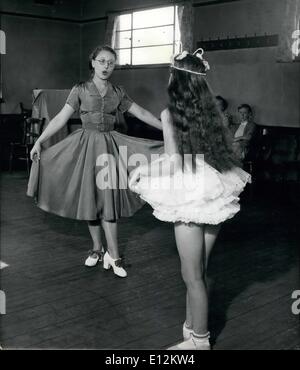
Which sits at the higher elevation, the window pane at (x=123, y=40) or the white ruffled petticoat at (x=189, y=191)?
the window pane at (x=123, y=40)

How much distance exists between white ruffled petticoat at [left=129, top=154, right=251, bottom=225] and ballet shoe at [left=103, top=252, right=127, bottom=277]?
141 cm

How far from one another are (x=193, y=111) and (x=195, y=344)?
3.69 feet

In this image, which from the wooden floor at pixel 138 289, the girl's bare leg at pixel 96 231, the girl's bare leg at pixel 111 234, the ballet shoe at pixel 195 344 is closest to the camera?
the ballet shoe at pixel 195 344

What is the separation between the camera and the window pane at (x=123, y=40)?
9.68 meters

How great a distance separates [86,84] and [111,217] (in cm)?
→ 97

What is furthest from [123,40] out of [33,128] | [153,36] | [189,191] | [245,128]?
[189,191]

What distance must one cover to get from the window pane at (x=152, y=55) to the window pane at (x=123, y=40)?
24cm

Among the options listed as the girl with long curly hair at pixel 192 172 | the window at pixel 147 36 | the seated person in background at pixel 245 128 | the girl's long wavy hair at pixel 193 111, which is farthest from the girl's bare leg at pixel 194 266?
the window at pixel 147 36

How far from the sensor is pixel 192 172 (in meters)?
2.14

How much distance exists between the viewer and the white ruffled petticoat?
84.2 inches

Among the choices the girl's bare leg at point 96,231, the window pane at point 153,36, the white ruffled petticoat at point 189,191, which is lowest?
the girl's bare leg at point 96,231

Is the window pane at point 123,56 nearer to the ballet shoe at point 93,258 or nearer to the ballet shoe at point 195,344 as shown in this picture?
the ballet shoe at point 93,258
